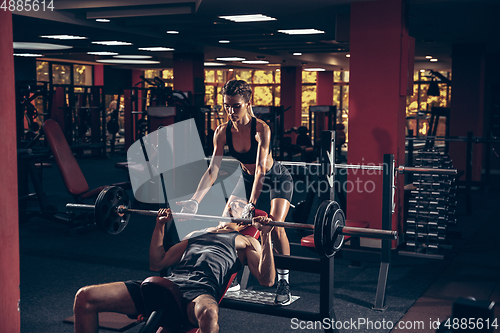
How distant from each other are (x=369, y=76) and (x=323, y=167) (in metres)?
1.34

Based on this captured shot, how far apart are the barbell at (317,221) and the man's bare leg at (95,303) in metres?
0.46

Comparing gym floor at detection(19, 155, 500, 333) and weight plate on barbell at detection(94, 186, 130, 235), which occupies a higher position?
weight plate on barbell at detection(94, 186, 130, 235)

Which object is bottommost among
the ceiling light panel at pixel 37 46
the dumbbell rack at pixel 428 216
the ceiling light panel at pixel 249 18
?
the dumbbell rack at pixel 428 216

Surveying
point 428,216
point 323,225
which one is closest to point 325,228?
point 323,225

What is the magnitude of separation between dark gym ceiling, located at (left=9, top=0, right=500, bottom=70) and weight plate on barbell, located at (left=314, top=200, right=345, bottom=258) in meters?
2.70

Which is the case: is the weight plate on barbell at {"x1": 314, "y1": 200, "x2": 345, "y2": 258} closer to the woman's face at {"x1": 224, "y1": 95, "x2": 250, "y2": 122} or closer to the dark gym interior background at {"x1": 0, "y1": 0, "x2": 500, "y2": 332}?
the woman's face at {"x1": 224, "y1": 95, "x2": 250, "y2": 122}

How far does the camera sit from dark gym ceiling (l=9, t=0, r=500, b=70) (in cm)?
466

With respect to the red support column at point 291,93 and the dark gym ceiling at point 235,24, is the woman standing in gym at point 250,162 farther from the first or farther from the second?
the red support column at point 291,93

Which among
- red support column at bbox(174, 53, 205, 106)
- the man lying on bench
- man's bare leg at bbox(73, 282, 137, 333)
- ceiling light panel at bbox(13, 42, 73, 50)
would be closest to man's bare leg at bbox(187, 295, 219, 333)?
the man lying on bench

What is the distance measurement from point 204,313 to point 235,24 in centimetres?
489

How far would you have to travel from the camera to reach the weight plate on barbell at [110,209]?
230cm

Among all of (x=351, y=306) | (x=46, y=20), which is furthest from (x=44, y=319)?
(x=46, y=20)

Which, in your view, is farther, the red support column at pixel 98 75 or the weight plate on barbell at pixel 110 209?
the red support column at pixel 98 75

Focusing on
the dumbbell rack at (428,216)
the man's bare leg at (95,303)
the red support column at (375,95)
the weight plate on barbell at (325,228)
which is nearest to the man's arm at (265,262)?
the weight plate on barbell at (325,228)
